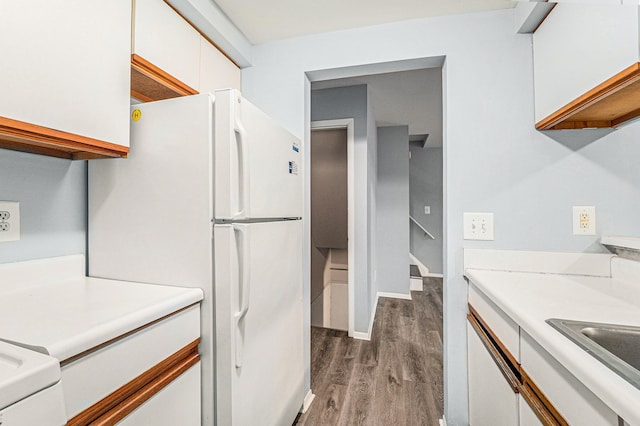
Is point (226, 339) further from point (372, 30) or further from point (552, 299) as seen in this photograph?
point (372, 30)

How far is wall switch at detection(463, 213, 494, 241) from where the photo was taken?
1.51 m

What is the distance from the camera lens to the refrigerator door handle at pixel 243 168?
1.08 meters

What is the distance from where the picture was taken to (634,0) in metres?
0.86

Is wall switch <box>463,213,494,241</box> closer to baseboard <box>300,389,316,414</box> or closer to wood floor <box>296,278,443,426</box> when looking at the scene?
wood floor <box>296,278,443,426</box>

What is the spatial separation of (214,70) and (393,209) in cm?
301

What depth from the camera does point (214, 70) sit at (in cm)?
166

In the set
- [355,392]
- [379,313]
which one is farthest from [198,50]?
[379,313]

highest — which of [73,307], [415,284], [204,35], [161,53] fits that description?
[204,35]

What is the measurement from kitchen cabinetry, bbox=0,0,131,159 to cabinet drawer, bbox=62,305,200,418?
2.05ft

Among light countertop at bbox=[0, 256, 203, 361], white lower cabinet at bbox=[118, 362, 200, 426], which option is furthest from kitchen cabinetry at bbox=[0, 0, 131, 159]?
white lower cabinet at bbox=[118, 362, 200, 426]

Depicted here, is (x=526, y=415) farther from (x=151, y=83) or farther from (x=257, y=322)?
(x=151, y=83)

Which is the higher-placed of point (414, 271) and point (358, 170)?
point (358, 170)

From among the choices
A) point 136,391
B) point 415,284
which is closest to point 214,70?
point 136,391

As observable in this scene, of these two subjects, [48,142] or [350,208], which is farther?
[350,208]
